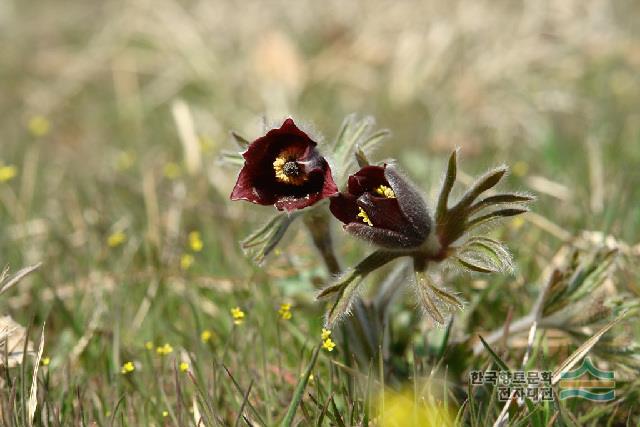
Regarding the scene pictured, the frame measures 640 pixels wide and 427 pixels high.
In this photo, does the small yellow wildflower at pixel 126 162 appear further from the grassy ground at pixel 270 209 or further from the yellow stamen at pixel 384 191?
the yellow stamen at pixel 384 191

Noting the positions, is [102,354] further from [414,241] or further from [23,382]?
[414,241]

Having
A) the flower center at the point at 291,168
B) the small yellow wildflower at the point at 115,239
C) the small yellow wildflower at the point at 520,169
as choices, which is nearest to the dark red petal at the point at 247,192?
the flower center at the point at 291,168

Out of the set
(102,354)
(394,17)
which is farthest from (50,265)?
(394,17)

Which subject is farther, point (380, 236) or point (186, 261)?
point (186, 261)

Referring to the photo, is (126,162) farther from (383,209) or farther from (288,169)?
(383,209)

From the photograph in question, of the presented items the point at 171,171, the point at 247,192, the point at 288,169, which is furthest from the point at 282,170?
the point at 171,171

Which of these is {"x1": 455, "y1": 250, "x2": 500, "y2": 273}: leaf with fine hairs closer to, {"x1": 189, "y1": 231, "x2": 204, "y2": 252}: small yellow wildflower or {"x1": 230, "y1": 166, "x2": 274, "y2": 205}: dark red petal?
{"x1": 230, "y1": 166, "x2": 274, "y2": 205}: dark red petal

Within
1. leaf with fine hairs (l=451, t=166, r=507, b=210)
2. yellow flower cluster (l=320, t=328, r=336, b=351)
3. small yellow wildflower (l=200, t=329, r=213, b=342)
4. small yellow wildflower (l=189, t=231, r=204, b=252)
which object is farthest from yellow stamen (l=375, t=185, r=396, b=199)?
small yellow wildflower (l=189, t=231, r=204, b=252)
